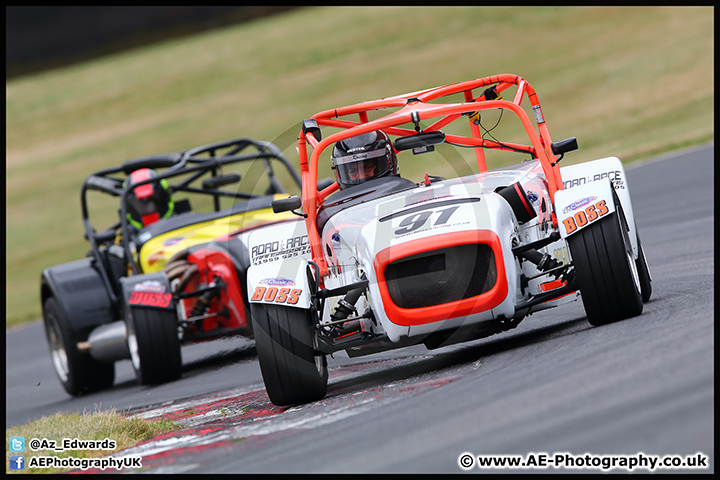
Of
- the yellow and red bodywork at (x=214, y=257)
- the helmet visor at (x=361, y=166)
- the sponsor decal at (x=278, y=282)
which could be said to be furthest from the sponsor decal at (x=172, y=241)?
the sponsor decal at (x=278, y=282)

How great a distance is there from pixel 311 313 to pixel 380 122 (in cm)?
133

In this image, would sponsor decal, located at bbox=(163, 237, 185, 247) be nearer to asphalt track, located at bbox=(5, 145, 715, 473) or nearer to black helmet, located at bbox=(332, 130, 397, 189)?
asphalt track, located at bbox=(5, 145, 715, 473)

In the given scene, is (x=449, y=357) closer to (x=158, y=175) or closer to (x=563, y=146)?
(x=563, y=146)

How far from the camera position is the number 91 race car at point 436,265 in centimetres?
593

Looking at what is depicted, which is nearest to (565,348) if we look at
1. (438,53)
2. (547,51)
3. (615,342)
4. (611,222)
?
(615,342)

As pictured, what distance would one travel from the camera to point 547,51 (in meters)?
31.6

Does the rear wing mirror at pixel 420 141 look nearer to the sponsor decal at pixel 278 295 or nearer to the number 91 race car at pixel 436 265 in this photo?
the number 91 race car at pixel 436 265

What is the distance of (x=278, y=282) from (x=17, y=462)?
1869 millimetres

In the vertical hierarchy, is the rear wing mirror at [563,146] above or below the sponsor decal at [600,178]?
above

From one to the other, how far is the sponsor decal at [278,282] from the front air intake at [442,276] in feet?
2.32

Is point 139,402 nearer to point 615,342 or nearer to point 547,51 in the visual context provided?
point 615,342

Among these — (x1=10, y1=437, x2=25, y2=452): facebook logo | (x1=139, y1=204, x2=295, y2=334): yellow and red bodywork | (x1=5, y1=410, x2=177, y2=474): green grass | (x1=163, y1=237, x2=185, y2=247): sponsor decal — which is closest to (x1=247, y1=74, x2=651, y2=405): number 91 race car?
(x1=5, y1=410, x2=177, y2=474): green grass

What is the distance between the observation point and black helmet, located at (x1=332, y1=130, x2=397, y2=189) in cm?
732

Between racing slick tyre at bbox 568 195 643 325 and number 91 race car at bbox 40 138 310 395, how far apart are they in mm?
3907
